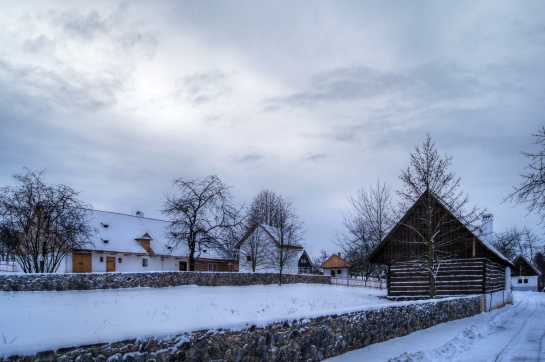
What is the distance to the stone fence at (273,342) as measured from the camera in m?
5.45

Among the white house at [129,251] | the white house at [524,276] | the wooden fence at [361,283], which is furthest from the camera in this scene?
the white house at [524,276]

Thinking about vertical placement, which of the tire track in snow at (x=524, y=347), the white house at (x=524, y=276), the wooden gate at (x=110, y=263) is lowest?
the white house at (x=524, y=276)

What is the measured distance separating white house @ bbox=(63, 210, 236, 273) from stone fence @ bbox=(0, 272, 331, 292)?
5289 mm

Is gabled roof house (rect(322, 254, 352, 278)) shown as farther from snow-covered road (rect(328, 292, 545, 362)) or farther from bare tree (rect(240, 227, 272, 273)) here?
snow-covered road (rect(328, 292, 545, 362))

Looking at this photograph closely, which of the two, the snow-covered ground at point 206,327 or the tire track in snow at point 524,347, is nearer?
the snow-covered ground at point 206,327

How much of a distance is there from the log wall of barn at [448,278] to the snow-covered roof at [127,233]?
2272 cm

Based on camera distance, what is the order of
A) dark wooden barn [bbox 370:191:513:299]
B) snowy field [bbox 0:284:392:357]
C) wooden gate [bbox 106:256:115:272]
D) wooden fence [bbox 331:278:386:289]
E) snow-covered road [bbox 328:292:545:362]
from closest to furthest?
snowy field [bbox 0:284:392:357], snow-covered road [bbox 328:292:545:362], dark wooden barn [bbox 370:191:513:299], wooden gate [bbox 106:256:115:272], wooden fence [bbox 331:278:386:289]

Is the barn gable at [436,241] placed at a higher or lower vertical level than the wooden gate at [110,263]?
higher

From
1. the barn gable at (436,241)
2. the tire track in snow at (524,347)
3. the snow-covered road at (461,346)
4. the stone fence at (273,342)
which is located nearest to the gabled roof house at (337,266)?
the barn gable at (436,241)

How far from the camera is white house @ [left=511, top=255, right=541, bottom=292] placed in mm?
70500

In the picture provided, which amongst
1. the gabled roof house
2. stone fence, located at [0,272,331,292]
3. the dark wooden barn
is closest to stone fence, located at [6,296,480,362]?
the dark wooden barn

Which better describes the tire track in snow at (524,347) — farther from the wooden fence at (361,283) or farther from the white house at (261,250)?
the white house at (261,250)

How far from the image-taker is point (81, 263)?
1631 inches

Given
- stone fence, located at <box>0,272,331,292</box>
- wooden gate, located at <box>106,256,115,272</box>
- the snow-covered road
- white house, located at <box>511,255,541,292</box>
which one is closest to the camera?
the snow-covered road
